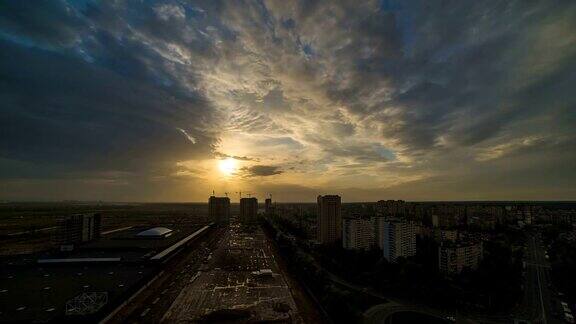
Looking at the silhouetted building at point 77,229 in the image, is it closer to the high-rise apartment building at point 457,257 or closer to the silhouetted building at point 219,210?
the high-rise apartment building at point 457,257

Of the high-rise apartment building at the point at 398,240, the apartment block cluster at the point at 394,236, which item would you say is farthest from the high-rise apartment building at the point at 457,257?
the high-rise apartment building at the point at 398,240

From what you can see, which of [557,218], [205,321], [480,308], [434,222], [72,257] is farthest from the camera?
[557,218]

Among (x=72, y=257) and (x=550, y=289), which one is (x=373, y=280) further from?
(x=72, y=257)

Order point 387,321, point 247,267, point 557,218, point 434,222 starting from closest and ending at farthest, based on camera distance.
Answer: point 387,321 → point 247,267 → point 434,222 → point 557,218

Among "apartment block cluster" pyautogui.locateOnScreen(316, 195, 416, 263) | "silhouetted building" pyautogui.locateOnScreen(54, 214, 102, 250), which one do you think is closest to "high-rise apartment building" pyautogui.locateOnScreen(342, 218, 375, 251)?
"apartment block cluster" pyautogui.locateOnScreen(316, 195, 416, 263)

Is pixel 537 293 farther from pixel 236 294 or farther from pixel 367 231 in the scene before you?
pixel 236 294

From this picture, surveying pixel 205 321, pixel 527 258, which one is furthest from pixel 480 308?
pixel 527 258

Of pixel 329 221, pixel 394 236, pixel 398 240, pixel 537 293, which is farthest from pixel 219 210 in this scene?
pixel 537 293

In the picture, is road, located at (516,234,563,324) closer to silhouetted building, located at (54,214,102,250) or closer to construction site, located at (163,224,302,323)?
construction site, located at (163,224,302,323)
